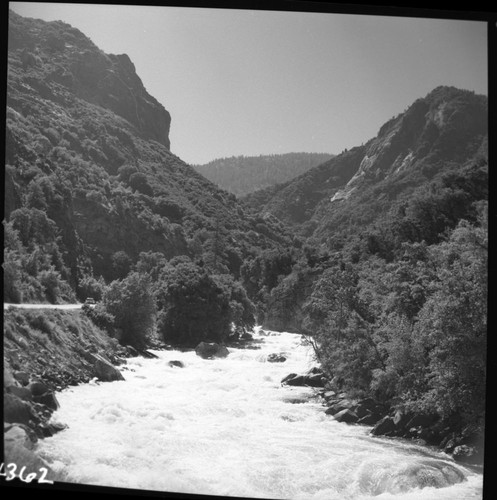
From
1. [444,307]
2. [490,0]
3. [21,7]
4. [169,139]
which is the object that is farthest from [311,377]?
[21,7]

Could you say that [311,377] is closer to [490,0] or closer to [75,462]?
[75,462]

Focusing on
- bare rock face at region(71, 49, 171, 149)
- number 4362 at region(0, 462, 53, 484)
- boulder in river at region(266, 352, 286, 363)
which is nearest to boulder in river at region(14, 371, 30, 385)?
number 4362 at region(0, 462, 53, 484)

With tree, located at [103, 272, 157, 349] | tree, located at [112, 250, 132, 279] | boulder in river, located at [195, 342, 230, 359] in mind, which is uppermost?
tree, located at [112, 250, 132, 279]

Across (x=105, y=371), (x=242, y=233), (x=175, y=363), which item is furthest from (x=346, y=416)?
(x=242, y=233)

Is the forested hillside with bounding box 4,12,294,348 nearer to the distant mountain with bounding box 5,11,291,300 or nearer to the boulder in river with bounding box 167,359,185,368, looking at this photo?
the distant mountain with bounding box 5,11,291,300

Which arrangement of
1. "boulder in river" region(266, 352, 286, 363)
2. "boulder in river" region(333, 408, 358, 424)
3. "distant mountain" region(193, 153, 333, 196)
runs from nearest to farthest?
"boulder in river" region(333, 408, 358, 424), "boulder in river" region(266, 352, 286, 363), "distant mountain" region(193, 153, 333, 196)
